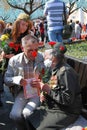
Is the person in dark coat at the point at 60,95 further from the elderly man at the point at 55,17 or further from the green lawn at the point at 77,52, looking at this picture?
the green lawn at the point at 77,52

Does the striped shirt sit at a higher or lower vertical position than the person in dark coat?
higher

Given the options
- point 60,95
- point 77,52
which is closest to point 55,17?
point 77,52

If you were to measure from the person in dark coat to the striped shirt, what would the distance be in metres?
4.76

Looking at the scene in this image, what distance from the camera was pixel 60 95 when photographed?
11.8ft

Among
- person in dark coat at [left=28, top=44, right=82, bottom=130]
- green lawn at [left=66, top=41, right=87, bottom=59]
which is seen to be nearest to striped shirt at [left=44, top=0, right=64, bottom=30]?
green lawn at [left=66, top=41, right=87, bottom=59]

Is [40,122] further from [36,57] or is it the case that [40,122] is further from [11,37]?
[11,37]

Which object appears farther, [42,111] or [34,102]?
[34,102]

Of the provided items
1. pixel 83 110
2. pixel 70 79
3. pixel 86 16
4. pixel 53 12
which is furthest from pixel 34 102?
pixel 86 16

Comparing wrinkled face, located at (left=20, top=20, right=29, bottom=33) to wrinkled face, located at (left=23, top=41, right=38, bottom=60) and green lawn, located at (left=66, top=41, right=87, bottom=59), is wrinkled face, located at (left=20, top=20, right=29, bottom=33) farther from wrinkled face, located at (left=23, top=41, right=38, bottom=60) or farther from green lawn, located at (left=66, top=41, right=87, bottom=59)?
green lawn, located at (left=66, top=41, right=87, bottom=59)

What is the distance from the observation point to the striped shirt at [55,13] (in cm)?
843

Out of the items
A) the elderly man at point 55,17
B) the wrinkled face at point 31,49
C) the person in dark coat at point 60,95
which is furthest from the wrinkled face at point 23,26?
the elderly man at point 55,17

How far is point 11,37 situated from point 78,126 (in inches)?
83.1

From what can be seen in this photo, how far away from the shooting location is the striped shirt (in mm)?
8430

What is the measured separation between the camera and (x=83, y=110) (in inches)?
159
